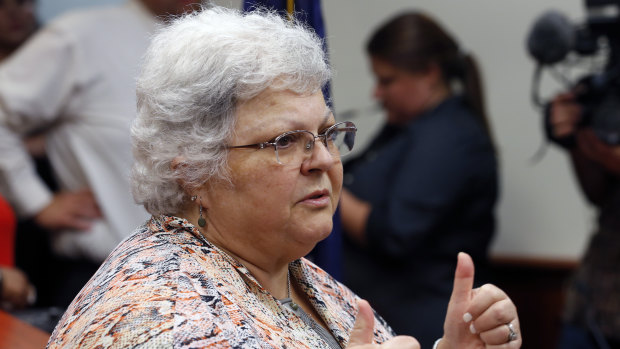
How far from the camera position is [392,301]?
2.71m

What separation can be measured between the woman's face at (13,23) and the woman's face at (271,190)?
1.87 m

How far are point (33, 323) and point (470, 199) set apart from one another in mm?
1479

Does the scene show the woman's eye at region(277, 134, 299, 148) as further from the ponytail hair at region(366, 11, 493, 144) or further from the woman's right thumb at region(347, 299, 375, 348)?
the ponytail hair at region(366, 11, 493, 144)

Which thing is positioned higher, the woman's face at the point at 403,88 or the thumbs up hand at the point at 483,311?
the woman's face at the point at 403,88

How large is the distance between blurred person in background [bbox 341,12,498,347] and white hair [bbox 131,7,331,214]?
1.31 metres

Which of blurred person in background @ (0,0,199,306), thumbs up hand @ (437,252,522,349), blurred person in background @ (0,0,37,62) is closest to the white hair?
thumbs up hand @ (437,252,522,349)

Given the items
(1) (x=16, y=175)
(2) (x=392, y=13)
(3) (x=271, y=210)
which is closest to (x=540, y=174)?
(2) (x=392, y=13)

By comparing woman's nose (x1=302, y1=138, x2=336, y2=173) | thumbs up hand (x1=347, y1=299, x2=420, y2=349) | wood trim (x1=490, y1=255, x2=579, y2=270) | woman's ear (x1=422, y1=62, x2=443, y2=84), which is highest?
woman's nose (x1=302, y1=138, x2=336, y2=173)

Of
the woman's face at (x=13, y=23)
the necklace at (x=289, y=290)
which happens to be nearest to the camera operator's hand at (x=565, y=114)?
the necklace at (x=289, y=290)

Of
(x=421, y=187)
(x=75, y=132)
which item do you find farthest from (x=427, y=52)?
(x=75, y=132)

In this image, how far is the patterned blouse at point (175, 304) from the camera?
1.12 meters

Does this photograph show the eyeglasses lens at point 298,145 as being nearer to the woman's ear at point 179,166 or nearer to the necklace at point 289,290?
the woman's ear at point 179,166

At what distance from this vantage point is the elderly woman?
1331 millimetres

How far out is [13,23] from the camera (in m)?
2.96
